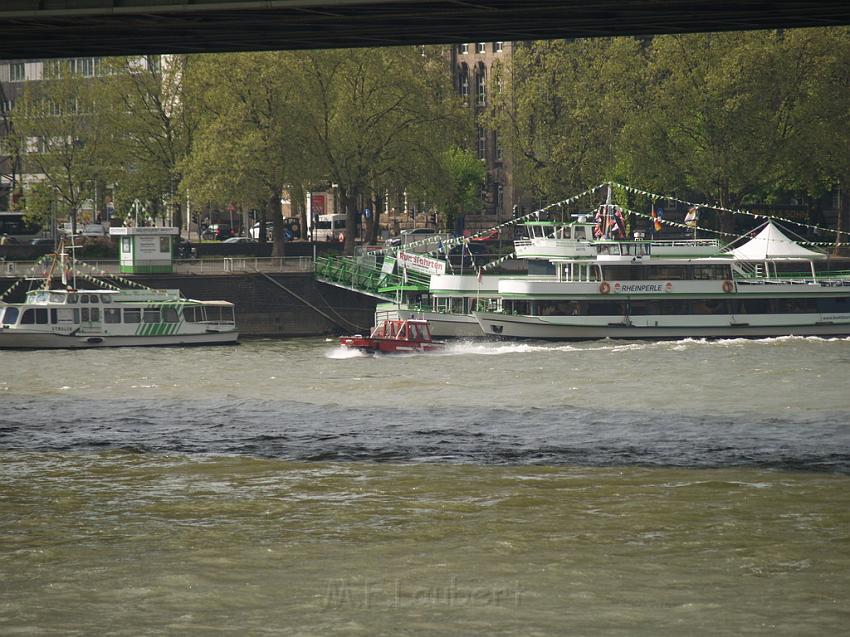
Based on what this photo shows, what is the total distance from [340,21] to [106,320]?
29.5 meters

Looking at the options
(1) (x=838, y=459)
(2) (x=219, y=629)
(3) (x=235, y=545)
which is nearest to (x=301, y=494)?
(3) (x=235, y=545)

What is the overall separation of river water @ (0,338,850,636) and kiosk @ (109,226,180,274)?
21.3m

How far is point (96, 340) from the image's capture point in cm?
5600

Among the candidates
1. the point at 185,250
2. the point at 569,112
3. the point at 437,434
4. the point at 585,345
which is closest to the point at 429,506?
the point at 437,434

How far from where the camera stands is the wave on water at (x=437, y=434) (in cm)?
2931

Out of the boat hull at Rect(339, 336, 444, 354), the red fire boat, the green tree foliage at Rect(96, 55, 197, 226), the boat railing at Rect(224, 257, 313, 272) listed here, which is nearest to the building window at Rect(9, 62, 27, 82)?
the green tree foliage at Rect(96, 55, 197, 226)

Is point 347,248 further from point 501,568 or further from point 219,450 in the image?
point 501,568

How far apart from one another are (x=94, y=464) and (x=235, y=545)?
822 cm

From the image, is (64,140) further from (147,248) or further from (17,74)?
(17,74)

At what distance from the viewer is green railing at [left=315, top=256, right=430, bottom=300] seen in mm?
63156

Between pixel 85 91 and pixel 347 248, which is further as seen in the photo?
pixel 85 91

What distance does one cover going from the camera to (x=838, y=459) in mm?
28594

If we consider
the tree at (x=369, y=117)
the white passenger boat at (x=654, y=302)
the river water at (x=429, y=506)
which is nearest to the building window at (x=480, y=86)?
the tree at (x=369, y=117)

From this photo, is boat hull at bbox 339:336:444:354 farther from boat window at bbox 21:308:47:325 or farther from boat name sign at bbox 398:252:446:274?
boat window at bbox 21:308:47:325
